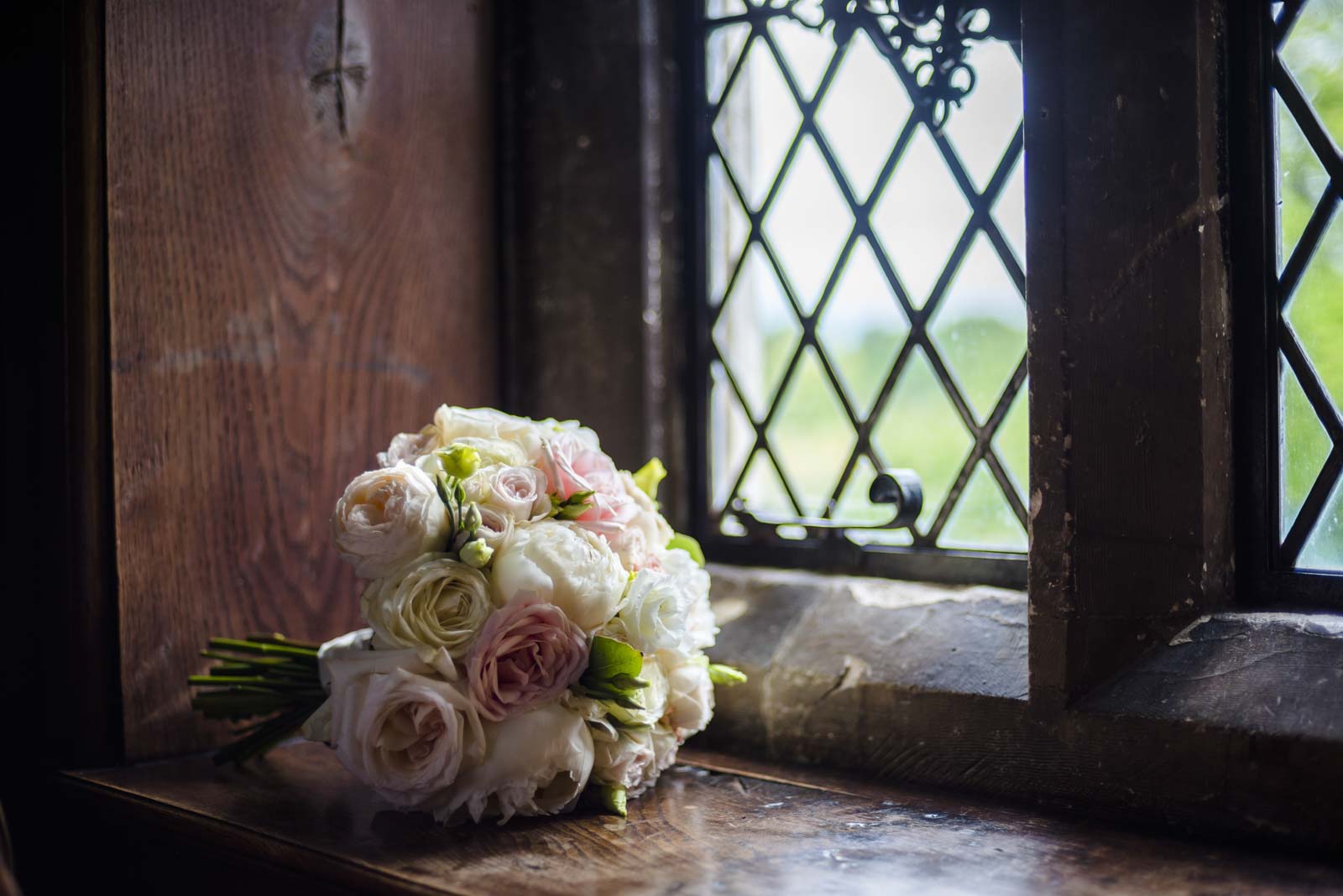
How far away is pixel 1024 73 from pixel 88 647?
4.12 feet

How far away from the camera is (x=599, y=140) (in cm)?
157

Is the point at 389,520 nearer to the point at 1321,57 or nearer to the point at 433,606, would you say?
the point at 433,606

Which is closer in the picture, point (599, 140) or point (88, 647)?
point (88, 647)

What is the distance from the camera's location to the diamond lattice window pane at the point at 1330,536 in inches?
42.8

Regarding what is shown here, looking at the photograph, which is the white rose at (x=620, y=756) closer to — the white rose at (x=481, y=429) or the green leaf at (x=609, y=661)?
the green leaf at (x=609, y=661)

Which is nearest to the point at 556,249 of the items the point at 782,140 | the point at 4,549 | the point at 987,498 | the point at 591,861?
the point at 782,140

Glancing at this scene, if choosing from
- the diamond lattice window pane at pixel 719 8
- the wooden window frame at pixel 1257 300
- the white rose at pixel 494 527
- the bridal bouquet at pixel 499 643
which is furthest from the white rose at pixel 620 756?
the diamond lattice window pane at pixel 719 8

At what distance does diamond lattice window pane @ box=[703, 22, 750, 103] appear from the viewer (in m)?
1.59

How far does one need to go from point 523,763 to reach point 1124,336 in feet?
2.42

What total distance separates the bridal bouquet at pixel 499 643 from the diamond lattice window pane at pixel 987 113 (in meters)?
0.66

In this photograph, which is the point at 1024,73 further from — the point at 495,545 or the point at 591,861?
the point at 591,861

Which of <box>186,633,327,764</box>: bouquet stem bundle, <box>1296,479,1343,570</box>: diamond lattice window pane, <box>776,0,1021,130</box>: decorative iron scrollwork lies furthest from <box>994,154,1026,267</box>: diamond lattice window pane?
<box>186,633,327,764</box>: bouquet stem bundle

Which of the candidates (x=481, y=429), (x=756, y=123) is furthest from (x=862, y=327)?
(x=481, y=429)

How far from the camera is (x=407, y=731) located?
1.01 m
